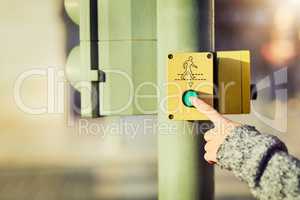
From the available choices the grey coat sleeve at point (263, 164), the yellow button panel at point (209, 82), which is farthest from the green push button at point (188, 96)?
the grey coat sleeve at point (263, 164)

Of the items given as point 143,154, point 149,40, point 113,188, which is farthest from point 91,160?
point 149,40

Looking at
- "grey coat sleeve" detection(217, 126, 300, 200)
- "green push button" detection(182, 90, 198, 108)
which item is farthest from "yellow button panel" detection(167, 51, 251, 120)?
"grey coat sleeve" detection(217, 126, 300, 200)

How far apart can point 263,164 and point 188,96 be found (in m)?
0.17

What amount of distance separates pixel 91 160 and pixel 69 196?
0.92m

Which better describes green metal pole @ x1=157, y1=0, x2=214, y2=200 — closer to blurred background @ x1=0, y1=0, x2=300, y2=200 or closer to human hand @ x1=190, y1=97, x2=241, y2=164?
human hand @ x1=190, y1=97, x2=241, y2=164

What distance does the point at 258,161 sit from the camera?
1.75 ft

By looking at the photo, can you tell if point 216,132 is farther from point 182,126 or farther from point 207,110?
point 182,126

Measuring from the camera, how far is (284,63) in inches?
144

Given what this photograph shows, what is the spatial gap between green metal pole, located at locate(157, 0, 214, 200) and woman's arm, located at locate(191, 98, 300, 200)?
0.62 feet

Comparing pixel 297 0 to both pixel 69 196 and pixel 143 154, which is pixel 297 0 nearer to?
pixel 143 154

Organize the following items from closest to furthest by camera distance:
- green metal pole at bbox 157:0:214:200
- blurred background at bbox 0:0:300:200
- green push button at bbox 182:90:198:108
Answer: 1. green push button at bbox 182:90:198:108
2. green metal pole at bbox 157:0:214:200
3. blurred background at bbox 0:0:300:200

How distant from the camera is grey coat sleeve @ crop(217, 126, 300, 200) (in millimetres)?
522

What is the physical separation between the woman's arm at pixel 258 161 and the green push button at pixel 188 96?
0.09 meters

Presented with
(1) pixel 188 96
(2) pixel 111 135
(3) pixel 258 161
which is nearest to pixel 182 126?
(1) pixel 188 96
